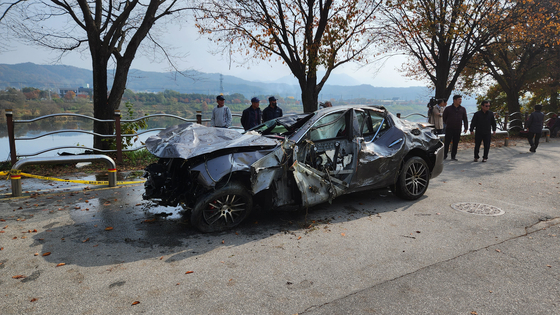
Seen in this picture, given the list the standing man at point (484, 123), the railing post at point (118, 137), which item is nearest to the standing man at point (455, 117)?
the standing man at point (484, 123)

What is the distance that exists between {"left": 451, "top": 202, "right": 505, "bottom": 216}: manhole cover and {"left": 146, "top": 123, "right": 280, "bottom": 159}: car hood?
134 inches

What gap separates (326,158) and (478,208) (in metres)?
2.84

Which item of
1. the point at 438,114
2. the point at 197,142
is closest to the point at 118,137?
the point at 197,142

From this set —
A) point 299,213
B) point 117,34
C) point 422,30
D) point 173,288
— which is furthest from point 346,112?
point 422,30

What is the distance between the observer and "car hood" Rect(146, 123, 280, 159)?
446cm

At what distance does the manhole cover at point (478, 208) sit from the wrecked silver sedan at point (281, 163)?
30.0 inches

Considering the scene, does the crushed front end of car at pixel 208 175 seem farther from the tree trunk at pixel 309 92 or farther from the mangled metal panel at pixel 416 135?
the tree trunk at pixel 309 92

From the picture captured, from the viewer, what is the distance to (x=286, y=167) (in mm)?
4680

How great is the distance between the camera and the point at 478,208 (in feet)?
18.7

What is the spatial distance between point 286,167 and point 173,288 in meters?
2.15

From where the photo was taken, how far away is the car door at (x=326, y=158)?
4.83m

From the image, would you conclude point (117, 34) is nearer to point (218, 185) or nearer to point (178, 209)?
point (178, 209)

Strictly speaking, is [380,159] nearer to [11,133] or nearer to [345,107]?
[345,107]

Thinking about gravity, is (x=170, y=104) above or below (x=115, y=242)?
above
